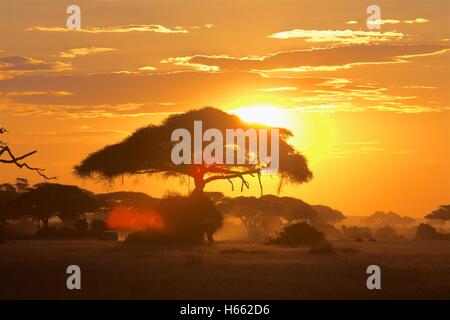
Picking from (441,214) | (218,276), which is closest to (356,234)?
(441,214)

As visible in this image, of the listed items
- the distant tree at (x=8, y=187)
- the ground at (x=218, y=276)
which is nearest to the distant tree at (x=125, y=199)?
the distant tree at (x=8, y=187)

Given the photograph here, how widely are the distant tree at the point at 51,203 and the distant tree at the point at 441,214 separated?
154 feet

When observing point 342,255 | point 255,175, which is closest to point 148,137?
point 255,175

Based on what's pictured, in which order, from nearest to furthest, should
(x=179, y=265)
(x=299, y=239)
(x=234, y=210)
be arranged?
1. (x=179, y=265)
2. (x=299, y=239)
3. (x=234, y=210)

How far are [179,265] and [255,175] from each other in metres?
29.0

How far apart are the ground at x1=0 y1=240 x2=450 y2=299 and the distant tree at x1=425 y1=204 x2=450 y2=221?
69479 mm

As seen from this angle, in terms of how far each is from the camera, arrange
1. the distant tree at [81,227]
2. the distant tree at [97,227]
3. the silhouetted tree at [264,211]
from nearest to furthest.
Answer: the distant tree at [81,227]
the distant tree at [97,227]
the silhouetted tree at [264,211]

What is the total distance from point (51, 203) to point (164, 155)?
16941 mm

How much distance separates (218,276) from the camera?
26656 mm

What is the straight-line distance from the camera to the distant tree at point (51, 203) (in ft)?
233

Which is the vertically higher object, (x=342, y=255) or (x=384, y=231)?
(x=384, y=231)

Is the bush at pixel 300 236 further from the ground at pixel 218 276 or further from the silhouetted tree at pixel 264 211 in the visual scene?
the silhouetted tree at pixel 264 211

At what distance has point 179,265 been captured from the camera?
31109 mm
